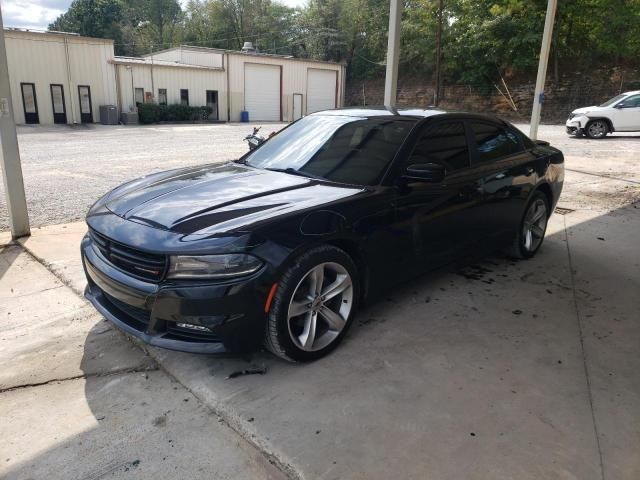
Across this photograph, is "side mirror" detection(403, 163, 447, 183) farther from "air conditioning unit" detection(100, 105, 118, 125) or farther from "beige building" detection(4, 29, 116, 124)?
"air conditioning unit" detection(100, 105, 118, 125)

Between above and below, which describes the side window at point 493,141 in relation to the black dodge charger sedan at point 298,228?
above

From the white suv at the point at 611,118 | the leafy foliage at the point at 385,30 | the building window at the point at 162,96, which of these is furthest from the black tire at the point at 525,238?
the leafy foliage at the point at 385,30

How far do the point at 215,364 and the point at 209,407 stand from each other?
1.39 ft

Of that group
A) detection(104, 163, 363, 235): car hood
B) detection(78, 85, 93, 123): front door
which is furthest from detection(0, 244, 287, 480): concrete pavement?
detection(78, 85, 93, 123): front door

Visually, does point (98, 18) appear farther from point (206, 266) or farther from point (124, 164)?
point (206, 266)

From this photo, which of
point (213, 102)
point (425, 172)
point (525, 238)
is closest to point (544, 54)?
point (525, 238)

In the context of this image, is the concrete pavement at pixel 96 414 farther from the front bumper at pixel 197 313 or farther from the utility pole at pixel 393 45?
the utility pole at pixel 393 45

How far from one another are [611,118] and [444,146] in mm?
Answer: 17121

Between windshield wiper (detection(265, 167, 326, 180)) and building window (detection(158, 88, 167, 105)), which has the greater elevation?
building window (detection(158, 88, 167, 105))

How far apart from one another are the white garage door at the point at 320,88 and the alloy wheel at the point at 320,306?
35956mm

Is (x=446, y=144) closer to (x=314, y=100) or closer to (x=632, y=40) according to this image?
(x=632, y=40)

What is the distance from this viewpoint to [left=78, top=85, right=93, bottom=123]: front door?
27.0 meters

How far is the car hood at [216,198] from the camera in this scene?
9.30ft

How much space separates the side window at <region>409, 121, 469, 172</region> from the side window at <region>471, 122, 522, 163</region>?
0.22 m
